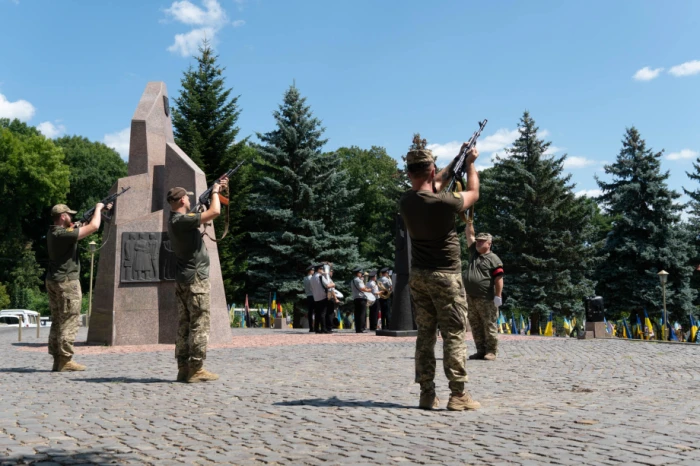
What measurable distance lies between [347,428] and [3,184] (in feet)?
169

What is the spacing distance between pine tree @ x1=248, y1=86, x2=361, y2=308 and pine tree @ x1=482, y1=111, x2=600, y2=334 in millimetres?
9141

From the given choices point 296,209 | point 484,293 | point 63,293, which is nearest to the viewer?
point 63,293

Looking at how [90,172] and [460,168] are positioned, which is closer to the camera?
[460,168]

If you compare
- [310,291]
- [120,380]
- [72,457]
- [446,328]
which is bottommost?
[72,457]

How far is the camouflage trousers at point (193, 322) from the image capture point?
7.94 meters

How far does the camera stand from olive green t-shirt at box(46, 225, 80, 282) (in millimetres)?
9453

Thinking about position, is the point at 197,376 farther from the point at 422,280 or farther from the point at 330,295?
the point at 330,295

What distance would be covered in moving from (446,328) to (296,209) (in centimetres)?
3110

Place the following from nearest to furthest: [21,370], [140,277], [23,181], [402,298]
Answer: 1. [21,370]
2. [140,277]
3. [402,298]
4. [23,181]

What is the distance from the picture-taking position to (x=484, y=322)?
10.8 m

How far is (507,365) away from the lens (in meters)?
9.91

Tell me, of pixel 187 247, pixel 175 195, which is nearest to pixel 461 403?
pixel 187 247

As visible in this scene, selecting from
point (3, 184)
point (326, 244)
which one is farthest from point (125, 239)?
point (3, 184)

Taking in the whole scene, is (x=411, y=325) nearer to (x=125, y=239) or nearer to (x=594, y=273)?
(x=125, y=239)
